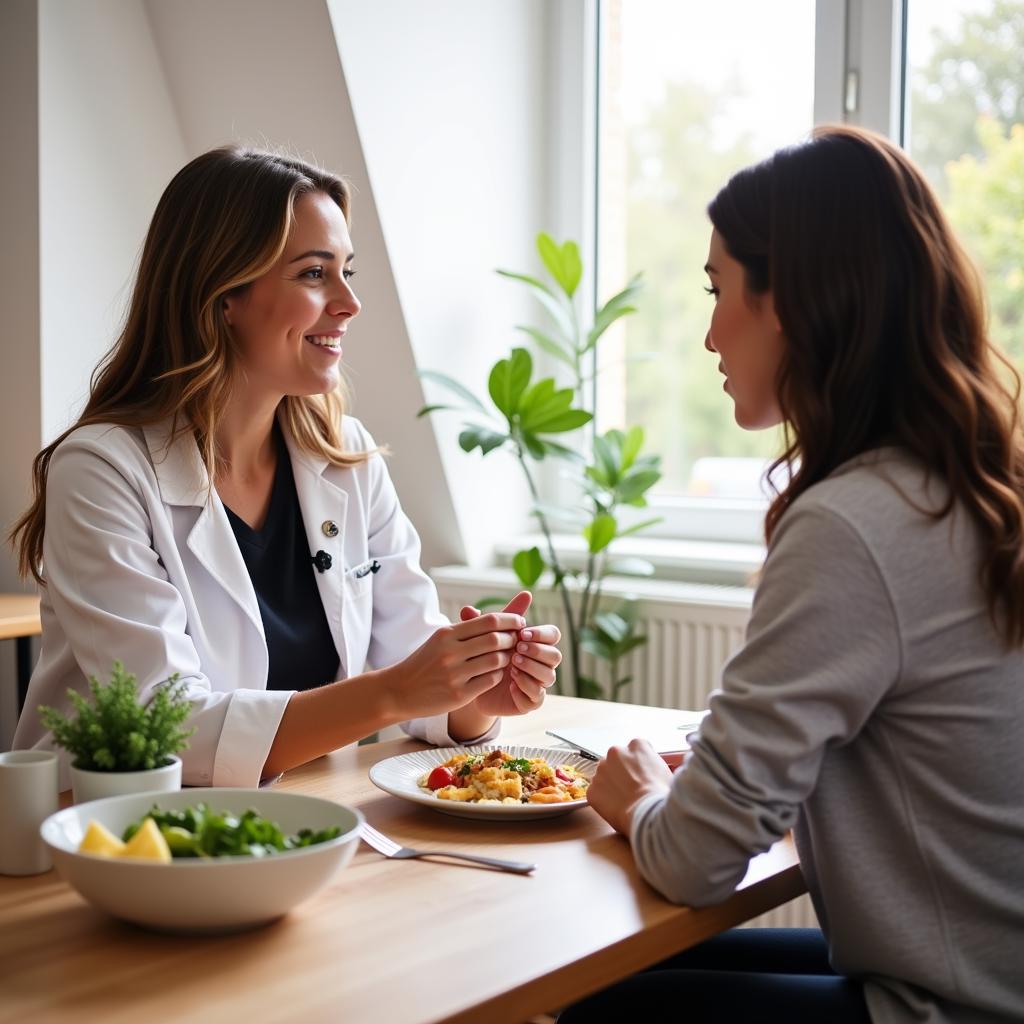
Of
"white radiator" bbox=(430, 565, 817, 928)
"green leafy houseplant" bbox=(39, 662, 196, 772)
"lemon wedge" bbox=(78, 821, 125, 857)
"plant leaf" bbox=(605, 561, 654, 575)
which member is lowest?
"white radiator" bbox=(430, 565, 817, 928)

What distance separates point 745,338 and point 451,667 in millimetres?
548

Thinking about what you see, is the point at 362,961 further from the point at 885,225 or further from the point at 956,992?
the point at 885,225

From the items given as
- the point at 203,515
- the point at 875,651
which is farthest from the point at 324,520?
the point at 875,651

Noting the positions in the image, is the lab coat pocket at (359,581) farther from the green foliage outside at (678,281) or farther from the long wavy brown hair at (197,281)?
the green foliage outside at (678,281)

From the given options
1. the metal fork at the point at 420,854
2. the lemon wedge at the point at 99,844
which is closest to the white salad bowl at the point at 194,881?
the lemon wedge at the point at 99,844

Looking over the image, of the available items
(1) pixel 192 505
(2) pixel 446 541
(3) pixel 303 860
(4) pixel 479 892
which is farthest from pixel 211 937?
(2) pixel 446 541

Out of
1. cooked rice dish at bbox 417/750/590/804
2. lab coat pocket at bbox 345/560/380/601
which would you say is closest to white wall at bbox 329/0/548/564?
lab coat pocket at bbox 345/560/380/601

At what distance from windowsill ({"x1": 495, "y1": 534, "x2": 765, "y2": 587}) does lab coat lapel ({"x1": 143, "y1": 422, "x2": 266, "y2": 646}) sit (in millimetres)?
1441

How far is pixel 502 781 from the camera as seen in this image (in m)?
1.48

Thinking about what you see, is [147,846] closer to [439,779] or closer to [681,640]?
[439,779]

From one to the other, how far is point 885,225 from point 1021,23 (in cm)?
189

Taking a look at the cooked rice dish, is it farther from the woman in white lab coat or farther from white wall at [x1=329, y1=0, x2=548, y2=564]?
white wall at [x1=329, y1=0, x2=548, y2=564]

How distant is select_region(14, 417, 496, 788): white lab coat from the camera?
1.59 meters

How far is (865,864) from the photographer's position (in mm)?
1184
